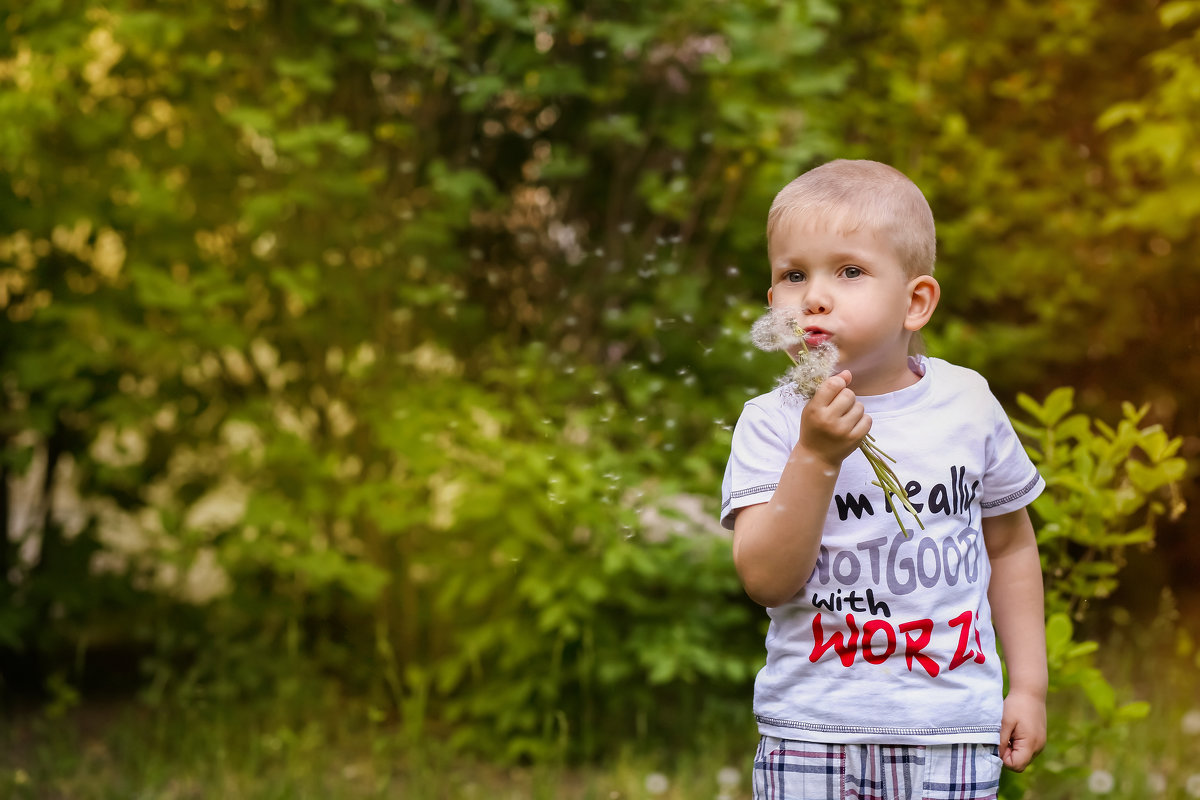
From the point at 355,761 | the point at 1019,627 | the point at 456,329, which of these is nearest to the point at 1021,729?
the point at 1019,627

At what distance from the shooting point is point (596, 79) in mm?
3242

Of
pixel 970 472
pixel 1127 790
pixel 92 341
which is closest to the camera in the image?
Result: pixel 970 472

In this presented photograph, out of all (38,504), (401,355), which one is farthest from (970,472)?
(38,504)

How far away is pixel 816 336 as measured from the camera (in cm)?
130

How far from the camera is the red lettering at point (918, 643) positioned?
134cm

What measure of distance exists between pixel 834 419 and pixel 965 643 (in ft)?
1.18

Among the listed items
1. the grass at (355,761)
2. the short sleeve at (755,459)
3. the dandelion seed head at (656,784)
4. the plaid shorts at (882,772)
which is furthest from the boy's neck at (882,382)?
the dandelion seed head at (656,784)

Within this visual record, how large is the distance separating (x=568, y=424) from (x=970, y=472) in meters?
1.67

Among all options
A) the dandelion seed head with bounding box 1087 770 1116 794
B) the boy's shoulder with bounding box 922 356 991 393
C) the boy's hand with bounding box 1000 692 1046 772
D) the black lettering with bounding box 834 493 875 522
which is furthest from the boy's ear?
the dandelion seed head with bounding box 1087 770 1116 794

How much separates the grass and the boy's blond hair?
59.2 inches

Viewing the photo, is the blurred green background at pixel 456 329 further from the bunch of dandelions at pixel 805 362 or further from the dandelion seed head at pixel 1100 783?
the bunch of dandelions at pixel 805 362

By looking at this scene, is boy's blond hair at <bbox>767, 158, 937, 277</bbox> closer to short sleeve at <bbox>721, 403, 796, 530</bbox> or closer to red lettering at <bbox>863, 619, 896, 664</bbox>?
short sleeve at <bbox>721, 403, 796, 530</bbox>

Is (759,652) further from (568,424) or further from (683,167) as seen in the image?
(683,167)

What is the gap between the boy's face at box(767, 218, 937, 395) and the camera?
4.27ft
